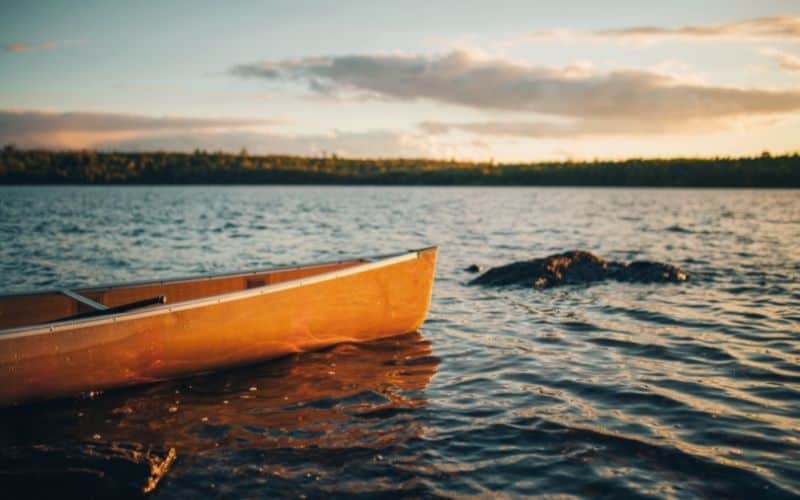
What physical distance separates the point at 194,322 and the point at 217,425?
1.56 metres

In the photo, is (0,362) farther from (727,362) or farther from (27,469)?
(727,362)

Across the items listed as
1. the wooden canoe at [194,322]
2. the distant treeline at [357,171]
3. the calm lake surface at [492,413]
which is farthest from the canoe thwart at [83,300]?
the distant treeline at [357,171]

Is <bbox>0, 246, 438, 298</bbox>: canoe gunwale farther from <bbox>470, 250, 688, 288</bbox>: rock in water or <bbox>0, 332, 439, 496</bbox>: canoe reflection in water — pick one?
<bbox>470, 250, 688, 288</bbox>: rock in water

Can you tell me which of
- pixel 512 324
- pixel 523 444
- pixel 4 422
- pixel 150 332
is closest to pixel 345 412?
pixel 523 444

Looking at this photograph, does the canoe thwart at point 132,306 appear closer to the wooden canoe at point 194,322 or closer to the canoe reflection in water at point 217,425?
the wooden canoe at point 194,322

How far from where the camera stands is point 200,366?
7.65m

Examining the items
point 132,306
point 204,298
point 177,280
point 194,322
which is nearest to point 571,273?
point 177,280

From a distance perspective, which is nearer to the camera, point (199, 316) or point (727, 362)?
point (199, 316)

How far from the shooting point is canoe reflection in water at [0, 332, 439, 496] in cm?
503

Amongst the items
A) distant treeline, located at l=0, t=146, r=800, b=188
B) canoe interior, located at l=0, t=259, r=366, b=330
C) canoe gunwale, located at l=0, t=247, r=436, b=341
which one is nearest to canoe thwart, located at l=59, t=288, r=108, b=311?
canoe interior, located at l=0, t=259, r=366, b=330

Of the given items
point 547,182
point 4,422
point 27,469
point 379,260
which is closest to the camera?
point 27,469

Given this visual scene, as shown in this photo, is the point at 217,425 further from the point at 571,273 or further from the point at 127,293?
the point at 571,273

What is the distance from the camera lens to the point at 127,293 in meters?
8.99

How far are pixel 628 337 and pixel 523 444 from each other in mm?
4781
